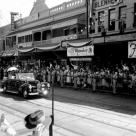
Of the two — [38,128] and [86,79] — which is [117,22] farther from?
[38,128]

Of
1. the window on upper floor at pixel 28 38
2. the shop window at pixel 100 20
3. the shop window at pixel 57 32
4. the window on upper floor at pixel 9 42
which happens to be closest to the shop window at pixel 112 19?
the shop window at pixel 100 20

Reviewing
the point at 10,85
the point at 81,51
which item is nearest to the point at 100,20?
the point at 81,51

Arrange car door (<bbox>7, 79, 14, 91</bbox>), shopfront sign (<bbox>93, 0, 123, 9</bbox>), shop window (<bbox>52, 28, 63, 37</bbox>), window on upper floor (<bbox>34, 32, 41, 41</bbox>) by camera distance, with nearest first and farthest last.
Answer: car door (<bbox>7, 79, 14, 91</bbox>) < shopfront sign (<bbox>93, 0, 123, 9</bbox>) < shop window (<bbox>52, 28, 63, 37</bbox>) < window on upper floor (<bbox>34, 32, 41, 41</bbox>)

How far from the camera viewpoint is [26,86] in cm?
1270

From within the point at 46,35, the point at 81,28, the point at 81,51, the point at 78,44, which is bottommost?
the point at 81,51

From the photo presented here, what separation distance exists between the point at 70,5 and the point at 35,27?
7085 millimetres

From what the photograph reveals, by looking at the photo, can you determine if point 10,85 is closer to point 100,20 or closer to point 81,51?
point 81,51

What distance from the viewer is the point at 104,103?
36.3ft

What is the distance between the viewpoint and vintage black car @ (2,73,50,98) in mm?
12672

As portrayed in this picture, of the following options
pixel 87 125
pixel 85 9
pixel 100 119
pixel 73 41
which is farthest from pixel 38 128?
pixel 85 9

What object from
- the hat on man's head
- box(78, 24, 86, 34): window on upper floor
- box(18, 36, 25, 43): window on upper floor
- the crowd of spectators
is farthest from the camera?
box(18, 36, 25, 43): window on upper floor

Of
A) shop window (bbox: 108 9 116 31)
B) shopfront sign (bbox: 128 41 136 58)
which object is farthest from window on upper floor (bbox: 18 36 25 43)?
shopfront sign (bbox: 128 41 136 58)

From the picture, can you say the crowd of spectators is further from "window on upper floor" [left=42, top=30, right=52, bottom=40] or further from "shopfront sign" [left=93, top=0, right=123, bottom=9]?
"window on upper floor" [left=42, top=30, right=52, bottom=40]

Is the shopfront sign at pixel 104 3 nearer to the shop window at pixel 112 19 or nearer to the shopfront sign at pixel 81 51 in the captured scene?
the shop window at pixel 112 19
